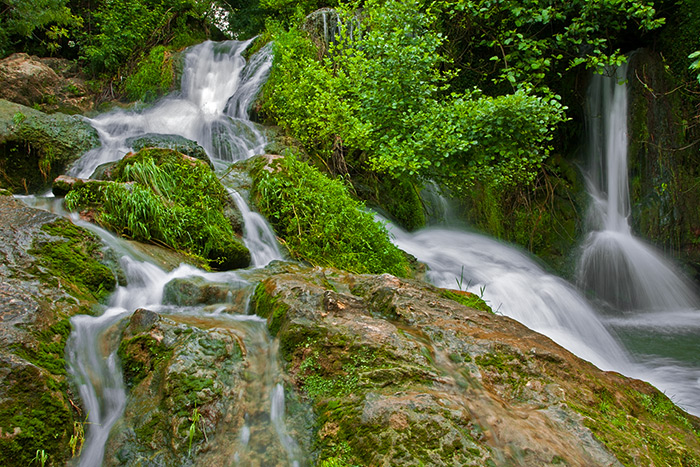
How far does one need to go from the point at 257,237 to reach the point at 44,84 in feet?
31.2

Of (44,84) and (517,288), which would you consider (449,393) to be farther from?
(44,84)

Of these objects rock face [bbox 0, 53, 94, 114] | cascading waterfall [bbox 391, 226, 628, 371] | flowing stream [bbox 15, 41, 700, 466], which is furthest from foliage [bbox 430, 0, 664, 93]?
rock face [bbox 0, 53, 94, 114]

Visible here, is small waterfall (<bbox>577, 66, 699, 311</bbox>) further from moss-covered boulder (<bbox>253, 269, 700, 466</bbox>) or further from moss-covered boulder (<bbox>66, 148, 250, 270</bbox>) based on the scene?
moss-covered boulder (<bbox>66, 148, 250, 270</bbox>)

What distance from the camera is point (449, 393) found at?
2244 mm

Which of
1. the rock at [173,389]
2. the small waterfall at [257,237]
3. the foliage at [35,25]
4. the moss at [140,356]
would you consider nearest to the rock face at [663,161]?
the small waterfall at [257,237]

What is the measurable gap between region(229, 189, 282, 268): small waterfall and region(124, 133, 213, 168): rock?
1.53 meters

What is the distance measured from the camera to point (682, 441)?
2.28 metres

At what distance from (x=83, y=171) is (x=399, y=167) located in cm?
575

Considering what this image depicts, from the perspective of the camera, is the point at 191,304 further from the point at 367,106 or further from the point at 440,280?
the point at 367,106

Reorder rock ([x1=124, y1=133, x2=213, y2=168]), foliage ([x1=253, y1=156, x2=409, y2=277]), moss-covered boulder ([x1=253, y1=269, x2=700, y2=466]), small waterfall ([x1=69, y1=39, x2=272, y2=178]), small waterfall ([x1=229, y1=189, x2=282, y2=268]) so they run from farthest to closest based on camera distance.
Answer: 1. small waterfall ([x1=69, y1=39, x2=272, y2=178])
2. rock ([x1=124, y1=133, x2=213, y2=168])
3. foliage ([x1=253, y1=156, x2=409, y2=277])
4. small waterfall ([x1=229, y1=189, x2=282, y2=268])
5. moss-covered boulder ([x1=253, y1=269, x2=700, y2=466])

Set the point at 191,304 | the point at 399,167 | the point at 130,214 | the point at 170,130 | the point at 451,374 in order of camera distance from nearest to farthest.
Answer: the point at 451,374
the point at 191,304
the point at 130,214
the point at 399,167
the point at 170,130

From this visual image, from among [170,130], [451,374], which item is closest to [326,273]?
[451,374]

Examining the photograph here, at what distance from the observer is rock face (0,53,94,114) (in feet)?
33.9

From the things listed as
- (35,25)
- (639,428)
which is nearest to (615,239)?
(639,428)
